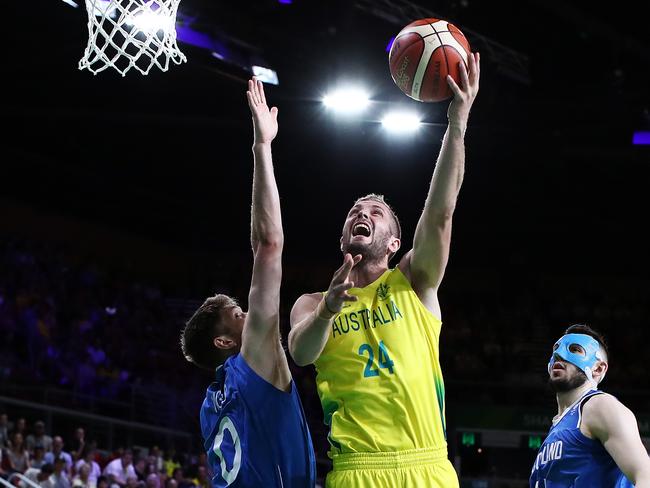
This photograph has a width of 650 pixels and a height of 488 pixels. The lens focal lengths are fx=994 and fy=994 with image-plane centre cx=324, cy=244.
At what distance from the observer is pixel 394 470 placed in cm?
401

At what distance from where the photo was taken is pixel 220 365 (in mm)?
4383

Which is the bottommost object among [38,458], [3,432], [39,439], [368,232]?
[38,458]

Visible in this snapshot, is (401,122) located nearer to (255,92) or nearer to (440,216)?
(255,92)

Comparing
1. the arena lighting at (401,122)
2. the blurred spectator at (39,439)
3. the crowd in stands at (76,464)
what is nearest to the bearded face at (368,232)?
the crowd in stands at (76,464)

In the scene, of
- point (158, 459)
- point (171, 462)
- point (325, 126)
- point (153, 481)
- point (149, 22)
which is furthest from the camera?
point (325, 126)

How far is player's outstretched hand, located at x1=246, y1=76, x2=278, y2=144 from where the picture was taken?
4255 mm

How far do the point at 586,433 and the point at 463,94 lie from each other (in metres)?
1.91

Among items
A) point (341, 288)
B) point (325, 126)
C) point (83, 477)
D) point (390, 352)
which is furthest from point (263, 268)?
point (325, 126)

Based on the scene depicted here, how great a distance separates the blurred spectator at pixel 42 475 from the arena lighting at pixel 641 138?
10.2 metres

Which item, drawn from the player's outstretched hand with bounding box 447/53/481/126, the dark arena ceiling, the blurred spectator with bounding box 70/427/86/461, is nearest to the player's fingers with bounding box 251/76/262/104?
the player's outstretched hand with bounding box 447/53/481/126

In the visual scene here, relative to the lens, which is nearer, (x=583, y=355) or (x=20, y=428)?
(x=583, y=355)

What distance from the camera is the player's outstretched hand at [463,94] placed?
419 centimetres

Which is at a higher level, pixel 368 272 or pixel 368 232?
pixel 368 232

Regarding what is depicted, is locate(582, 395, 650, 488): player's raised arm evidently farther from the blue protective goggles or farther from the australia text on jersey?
the australia text on jersey
